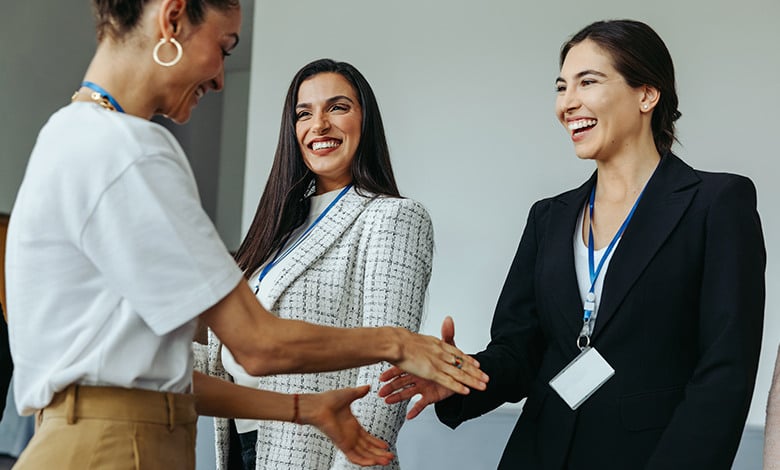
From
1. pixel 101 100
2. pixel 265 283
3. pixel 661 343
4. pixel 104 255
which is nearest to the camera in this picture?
pixel 104 255

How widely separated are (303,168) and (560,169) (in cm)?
212

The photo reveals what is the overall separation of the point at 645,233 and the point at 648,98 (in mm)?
334

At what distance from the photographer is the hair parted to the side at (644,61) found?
6.69 ft

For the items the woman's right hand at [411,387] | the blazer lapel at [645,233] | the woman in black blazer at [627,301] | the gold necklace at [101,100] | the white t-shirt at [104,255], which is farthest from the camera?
the woman's right hand at [411,387]

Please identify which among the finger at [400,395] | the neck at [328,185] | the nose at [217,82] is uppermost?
the nose at [217,82]

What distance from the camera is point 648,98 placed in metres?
2.06

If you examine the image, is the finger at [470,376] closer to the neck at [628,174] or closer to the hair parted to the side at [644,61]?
the neck at [628,174]

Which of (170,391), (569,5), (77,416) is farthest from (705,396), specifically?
(569,5)

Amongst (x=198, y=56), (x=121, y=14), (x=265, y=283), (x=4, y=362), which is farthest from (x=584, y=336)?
(x=4, y=362)

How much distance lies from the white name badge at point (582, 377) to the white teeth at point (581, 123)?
490 mm

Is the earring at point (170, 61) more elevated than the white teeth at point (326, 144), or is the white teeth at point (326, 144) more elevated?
the earring at point (170, 61)

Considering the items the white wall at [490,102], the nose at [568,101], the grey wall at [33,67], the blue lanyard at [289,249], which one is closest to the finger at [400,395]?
the blue lanyard at [289,249]

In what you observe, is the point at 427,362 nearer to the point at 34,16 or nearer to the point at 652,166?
the point at 652,166

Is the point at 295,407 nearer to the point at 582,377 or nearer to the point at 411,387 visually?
the point at 411,387
